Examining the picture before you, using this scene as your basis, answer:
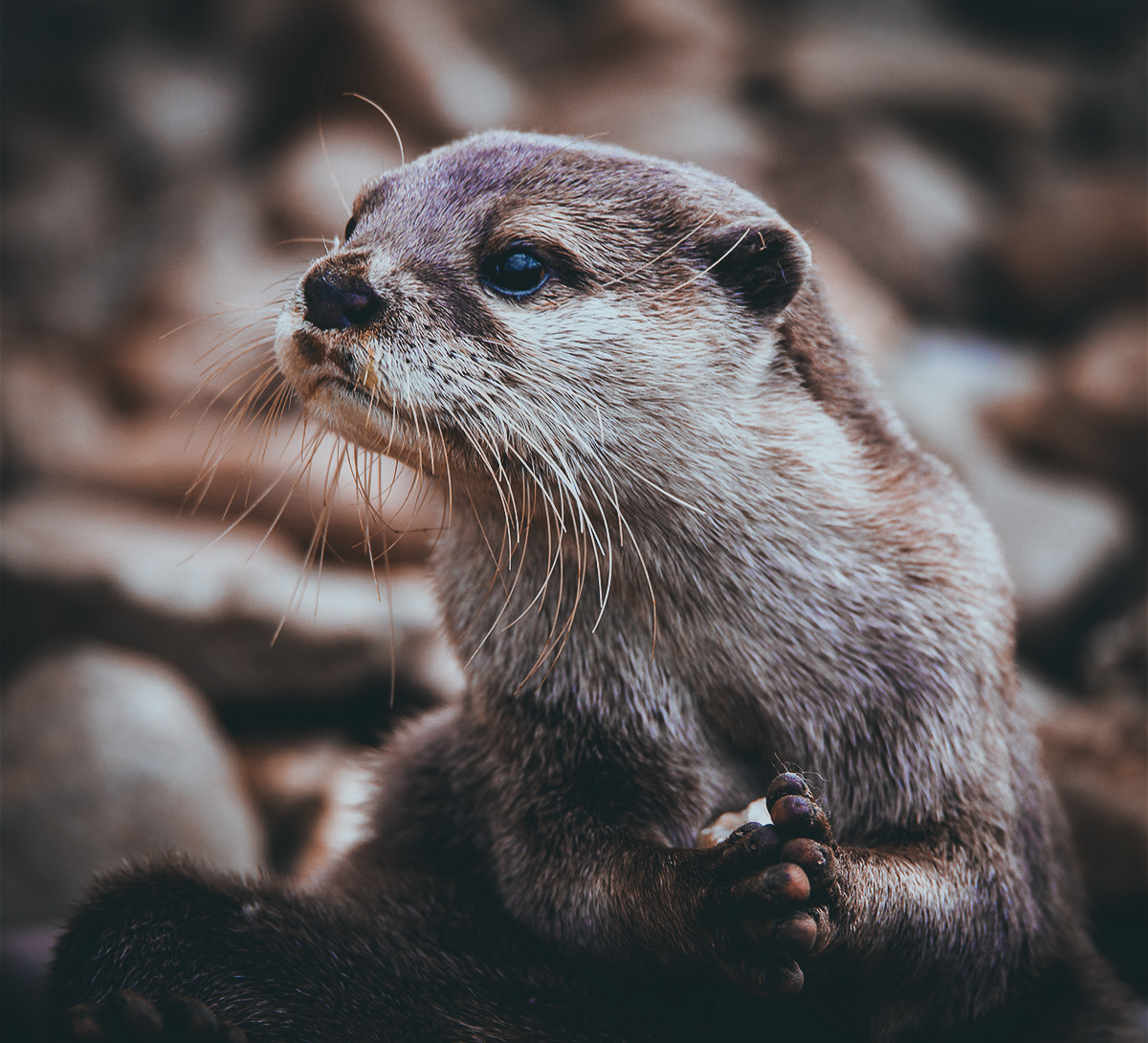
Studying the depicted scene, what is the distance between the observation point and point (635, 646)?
49.8 inches

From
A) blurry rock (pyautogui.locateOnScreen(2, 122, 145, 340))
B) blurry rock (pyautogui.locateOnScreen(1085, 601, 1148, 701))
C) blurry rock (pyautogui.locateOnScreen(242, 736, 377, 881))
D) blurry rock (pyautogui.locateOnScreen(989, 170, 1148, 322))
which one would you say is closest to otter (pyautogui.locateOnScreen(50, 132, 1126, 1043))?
blurry rock (pyautogui.locateOnScreen(242, 736, 377, 881))

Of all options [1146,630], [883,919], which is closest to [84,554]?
[883,919]

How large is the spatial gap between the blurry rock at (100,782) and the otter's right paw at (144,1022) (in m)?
1.14

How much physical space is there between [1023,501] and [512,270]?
10.8ft

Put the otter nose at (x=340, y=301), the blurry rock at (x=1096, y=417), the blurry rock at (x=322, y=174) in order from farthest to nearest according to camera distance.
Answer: the blurry rock at (x=322, y=174) < the blurry rock at (x=1096, y=417) < the otter nose at (x=340, y=301)

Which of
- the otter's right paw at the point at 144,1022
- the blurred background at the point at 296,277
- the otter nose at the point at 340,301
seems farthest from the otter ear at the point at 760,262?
the otter's right paw at the point at 144,1022

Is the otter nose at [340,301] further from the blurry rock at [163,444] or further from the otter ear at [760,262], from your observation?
the blurry rock at [163,444]

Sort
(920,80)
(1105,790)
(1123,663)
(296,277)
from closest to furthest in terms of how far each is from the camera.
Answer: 1. (296,277)
2. (1105,790)
3. (1123,663)
4. (920,80)

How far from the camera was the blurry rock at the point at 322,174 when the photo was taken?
17.0ft

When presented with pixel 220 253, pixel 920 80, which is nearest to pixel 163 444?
pixel 220 253

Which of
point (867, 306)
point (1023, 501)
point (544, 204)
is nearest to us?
point (544, 204)

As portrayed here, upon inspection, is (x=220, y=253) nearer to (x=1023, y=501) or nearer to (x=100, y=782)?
(x=100, y=782)

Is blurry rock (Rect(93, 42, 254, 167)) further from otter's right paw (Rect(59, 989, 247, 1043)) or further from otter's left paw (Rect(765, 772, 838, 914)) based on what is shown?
otter's left paw (Rect(765, 772, 838, 914))

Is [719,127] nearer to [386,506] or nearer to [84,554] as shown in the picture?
[386,506]
